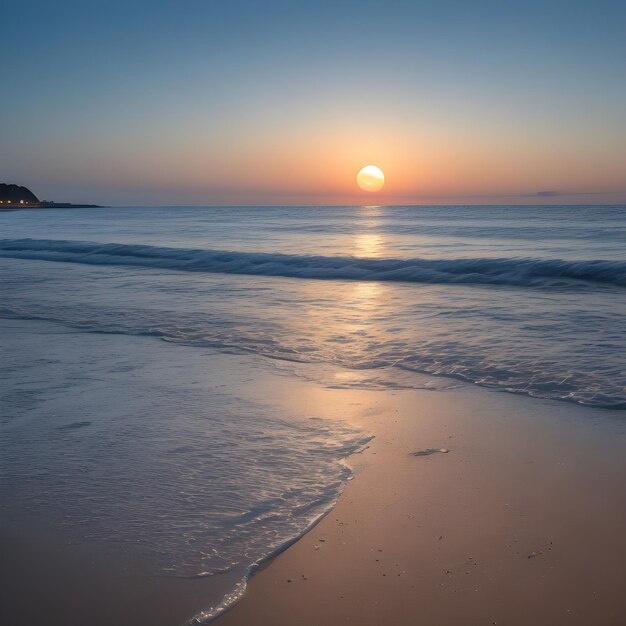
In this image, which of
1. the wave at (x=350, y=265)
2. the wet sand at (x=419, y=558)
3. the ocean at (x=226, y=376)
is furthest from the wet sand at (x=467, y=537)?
the wave at (x=350, y=265)

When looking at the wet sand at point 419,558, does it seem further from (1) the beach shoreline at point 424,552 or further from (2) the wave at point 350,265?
(2) the wave at point 350,265

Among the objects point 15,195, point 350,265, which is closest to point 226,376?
point 350,265

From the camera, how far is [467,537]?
2.90 metres

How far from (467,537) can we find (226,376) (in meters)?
3.31

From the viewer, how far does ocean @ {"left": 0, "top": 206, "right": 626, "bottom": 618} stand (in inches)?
125

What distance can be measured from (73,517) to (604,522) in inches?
105

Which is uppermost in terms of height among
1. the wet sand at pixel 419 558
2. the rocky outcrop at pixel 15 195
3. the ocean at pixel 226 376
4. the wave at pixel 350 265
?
the rocky outcrop at pixel 15 195

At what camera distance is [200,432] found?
14.0 feet

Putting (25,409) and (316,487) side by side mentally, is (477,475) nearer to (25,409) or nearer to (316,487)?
(316,487)

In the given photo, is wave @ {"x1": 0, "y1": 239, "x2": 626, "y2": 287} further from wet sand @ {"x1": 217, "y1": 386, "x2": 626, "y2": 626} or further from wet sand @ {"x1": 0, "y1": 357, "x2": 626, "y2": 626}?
wet sand @ {"x1": 0, "y1": 357, "x2": 626, "y2": 626}

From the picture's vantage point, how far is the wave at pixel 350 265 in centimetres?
1471

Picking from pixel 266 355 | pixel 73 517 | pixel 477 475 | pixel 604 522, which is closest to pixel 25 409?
pixel 73 517

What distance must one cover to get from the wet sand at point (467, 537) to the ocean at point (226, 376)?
223mm

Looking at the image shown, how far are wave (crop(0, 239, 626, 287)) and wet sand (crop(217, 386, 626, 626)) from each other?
34.1 ft
